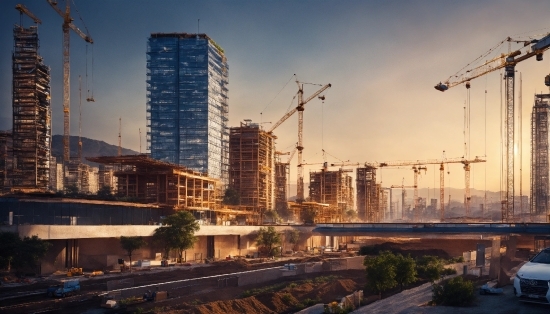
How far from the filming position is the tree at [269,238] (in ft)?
319

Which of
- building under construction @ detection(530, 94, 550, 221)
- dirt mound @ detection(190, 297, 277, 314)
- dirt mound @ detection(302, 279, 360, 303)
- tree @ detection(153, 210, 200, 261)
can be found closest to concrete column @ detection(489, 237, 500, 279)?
dirt mound @ detection(302, 279, 360, 303)

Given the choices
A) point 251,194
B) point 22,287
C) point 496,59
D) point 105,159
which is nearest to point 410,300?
point 22,287

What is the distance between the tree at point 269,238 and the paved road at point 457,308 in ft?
215

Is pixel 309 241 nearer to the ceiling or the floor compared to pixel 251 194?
nearer to the floor

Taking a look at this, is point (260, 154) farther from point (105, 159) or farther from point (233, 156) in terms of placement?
point (105, 159)

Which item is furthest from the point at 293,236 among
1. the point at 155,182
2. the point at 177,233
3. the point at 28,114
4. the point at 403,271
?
the point at 403,271

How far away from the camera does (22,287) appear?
164ft

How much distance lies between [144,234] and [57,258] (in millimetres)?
13973

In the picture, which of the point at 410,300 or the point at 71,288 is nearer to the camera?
the point at 410,300

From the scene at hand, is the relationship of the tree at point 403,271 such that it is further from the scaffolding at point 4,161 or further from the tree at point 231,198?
the tree at point 231,198

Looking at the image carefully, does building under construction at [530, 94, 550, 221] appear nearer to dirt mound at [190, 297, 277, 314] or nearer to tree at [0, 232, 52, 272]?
dirt mound at [190, 297, 277, 314]

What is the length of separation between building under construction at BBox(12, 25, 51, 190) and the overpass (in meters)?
61.2

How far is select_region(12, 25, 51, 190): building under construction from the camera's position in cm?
10819

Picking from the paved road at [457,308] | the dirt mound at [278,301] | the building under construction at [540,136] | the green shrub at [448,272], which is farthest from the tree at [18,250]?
the building under construction at [540,136]
